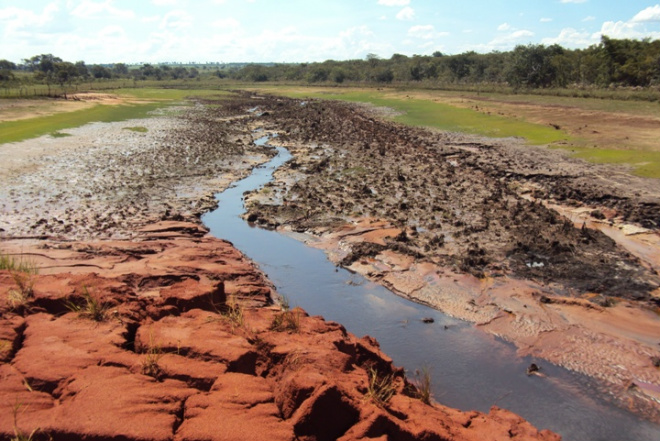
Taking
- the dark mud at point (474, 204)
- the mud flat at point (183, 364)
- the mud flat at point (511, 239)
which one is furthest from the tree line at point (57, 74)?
the mud flat at point (183, 364)

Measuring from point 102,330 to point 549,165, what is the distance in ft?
66.0

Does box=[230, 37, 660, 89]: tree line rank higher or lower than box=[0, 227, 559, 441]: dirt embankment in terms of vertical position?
higher

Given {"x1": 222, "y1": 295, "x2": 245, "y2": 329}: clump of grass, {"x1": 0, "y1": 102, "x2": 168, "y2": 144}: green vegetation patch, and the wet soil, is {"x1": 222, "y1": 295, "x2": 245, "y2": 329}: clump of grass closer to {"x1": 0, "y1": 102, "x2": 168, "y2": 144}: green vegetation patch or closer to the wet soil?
the wet soil

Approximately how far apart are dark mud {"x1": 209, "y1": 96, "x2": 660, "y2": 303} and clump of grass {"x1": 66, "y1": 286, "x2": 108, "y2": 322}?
6.79 metres

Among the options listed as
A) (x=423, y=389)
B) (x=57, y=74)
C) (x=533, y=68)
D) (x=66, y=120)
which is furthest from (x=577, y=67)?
(x=57, y=74)

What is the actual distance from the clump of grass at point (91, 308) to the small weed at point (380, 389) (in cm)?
383

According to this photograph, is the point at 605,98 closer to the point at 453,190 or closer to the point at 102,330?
the point at 453,190

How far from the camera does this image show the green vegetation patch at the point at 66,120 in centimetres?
2836

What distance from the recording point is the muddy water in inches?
281

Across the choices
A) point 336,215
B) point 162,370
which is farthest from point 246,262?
point 162,370

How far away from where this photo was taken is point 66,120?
35438mm

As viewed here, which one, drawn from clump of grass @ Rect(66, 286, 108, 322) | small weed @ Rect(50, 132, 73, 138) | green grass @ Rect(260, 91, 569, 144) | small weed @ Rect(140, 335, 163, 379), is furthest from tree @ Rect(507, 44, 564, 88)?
small weed @ Rect(140, 335, 163, 379)

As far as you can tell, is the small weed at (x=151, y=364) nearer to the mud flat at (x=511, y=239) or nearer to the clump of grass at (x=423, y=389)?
the clump of grass at (x=423, y=389)

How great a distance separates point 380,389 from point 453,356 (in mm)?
3250
